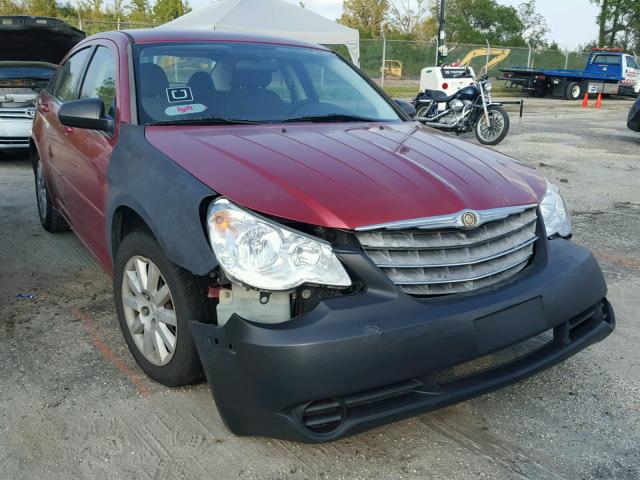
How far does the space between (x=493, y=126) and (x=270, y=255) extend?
992 cm

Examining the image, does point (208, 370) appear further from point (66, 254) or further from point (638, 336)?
point (66, 254)

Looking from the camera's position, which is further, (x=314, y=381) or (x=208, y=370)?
(x=208, y=370)

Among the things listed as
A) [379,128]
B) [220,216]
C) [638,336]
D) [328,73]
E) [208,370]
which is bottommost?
[638,336]

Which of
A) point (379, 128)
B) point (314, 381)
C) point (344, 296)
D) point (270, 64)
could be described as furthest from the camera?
point (270, 64)

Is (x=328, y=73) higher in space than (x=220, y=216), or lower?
higher

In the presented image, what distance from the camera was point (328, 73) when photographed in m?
3.90

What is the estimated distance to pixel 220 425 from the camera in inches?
98.4

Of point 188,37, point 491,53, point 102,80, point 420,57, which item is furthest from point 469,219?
point 491,53

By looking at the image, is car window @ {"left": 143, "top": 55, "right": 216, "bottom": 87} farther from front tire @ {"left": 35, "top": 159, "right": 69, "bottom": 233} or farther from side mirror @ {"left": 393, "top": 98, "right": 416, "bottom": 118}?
front tire @ {"left": 35, "top": 159, "right": 69, "bottom": 233}

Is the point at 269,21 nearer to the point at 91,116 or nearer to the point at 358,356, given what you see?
the point at 91,116

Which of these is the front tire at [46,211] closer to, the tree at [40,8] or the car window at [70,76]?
the car window at [70,76]

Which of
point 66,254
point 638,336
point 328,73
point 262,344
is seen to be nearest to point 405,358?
point 262,344

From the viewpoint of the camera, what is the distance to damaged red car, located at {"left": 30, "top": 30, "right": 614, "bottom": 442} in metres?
2.01

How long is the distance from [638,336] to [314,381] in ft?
7.53
